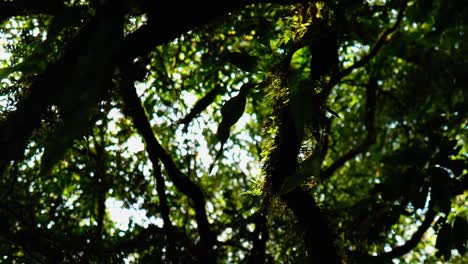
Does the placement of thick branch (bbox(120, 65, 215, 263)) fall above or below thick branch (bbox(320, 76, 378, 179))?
below

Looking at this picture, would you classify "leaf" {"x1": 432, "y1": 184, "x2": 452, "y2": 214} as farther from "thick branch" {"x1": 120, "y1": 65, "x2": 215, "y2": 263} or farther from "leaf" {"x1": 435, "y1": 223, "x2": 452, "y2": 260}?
"thick branch" {"x1": 120, "y1": 65, "x2": 215, "y2": 263}

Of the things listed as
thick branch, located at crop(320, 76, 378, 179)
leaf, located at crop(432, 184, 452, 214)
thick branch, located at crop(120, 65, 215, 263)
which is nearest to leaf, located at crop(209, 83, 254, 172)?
thick branch, located at crop(120, 65, 215, 263)

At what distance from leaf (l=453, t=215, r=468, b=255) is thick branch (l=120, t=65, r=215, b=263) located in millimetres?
1572

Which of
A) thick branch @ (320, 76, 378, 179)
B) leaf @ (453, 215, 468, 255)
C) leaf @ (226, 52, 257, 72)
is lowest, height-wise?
leaf @ (453, 215, 468, 255)

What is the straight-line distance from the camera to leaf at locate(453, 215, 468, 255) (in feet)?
8.00

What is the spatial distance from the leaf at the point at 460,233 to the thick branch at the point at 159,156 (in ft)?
5.16

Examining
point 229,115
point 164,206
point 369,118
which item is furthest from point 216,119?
point 229,115

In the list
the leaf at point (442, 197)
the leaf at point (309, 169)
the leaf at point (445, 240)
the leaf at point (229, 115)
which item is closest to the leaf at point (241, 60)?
the leaf at point (229, 115)

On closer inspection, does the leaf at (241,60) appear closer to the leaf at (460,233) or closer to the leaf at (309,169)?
the leaf at (309,169)

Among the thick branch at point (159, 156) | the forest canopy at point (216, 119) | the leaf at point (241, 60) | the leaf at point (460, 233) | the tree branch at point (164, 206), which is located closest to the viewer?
the forest canopy at point (216, 119)

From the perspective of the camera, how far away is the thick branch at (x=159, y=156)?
104 inches

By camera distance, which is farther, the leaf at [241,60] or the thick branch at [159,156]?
the thick branch at [159,156]

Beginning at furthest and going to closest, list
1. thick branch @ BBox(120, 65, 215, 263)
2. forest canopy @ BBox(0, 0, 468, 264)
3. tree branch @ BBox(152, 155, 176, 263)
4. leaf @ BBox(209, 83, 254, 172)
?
1. tree branch @ BBox(152, 155, 176, 263)
2. thick branch @ BBox(120, 65, 215, 263)
3. leaf @ BBox(209, 83, 254, 172)
4. forest canopy @ BBox(0, 0, 468, 264)

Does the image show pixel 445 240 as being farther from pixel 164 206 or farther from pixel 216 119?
pixel 216 119
